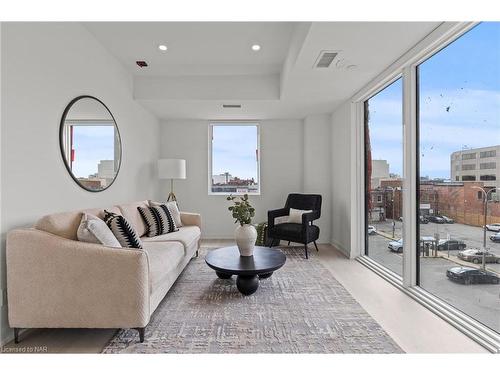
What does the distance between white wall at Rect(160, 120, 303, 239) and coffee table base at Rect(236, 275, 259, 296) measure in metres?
2.73

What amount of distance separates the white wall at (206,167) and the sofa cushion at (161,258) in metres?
2.40

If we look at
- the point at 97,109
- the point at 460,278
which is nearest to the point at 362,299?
the point at 460,278

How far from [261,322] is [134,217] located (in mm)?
2019

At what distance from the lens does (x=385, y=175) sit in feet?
11.3

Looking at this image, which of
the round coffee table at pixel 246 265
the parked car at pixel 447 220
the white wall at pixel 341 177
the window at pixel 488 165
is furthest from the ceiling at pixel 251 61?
the round coffee table at pixel 246 265

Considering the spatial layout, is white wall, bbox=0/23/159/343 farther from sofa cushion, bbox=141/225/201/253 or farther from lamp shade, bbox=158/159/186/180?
lamp shade, bbox=158/159/186/180

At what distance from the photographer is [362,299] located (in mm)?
2615

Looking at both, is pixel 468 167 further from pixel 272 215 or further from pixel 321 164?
pixel 321 164

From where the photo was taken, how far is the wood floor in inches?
72.4

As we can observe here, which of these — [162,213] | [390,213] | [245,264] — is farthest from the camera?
[162,213]

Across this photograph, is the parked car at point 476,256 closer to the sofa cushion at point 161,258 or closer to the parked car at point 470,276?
the parked car at point 470,276
